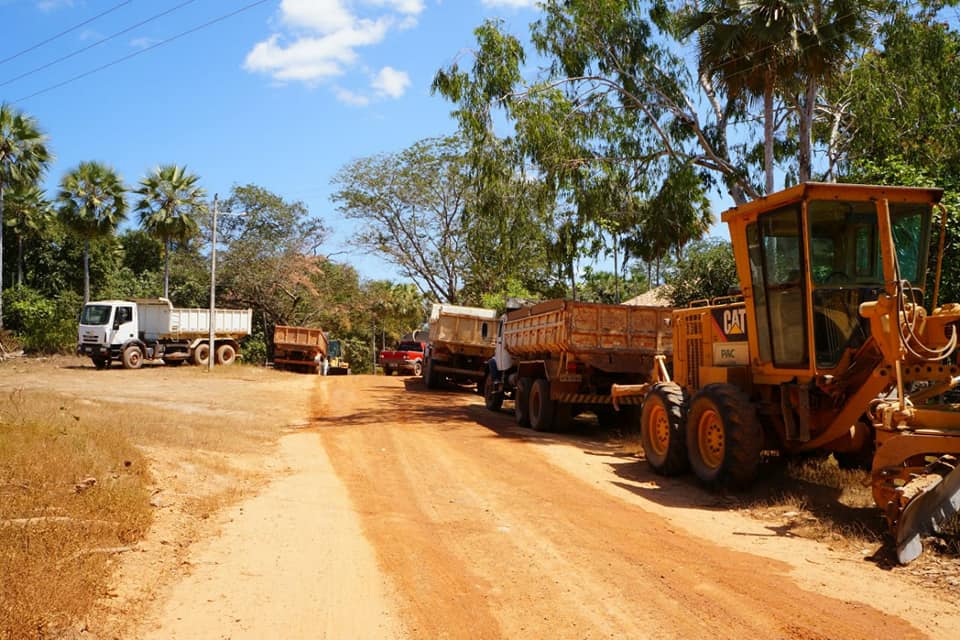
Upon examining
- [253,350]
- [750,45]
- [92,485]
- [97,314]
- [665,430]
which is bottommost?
[92,485]

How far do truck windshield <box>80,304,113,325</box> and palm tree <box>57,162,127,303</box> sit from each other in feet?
22.2

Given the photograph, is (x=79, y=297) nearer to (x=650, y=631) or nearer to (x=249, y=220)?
(x=249, y=220)

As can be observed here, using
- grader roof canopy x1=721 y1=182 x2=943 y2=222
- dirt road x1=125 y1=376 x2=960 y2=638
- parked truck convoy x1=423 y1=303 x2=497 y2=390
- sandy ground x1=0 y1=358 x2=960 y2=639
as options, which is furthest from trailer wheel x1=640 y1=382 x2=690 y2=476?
parked truck convoy x1=423 y1=303 x2=497 y2=390

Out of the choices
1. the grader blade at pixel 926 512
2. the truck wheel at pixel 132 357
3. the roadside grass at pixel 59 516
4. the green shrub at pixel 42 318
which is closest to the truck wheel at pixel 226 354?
the truck wheel at pixel 132 357

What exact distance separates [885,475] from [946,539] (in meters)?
0.65

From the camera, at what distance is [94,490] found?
7.11 m

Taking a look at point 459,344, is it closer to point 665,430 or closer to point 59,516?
point 665,430

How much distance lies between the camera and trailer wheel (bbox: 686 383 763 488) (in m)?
8.87

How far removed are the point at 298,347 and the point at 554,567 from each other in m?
31.0

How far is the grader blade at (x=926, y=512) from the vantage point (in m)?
6.02

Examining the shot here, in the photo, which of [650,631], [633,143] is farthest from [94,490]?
[633,143]

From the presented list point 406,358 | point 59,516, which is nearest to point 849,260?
point 59,516

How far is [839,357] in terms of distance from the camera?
27.3ft

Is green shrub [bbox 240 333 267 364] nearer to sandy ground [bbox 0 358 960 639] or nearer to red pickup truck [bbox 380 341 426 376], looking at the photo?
red pickup truck [bbox 380 341 426 376]
